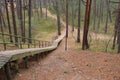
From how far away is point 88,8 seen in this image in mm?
18609

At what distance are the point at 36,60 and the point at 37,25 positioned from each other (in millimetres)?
33540

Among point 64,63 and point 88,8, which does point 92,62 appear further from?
point 88,8

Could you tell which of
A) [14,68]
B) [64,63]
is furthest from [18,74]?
[64,63]

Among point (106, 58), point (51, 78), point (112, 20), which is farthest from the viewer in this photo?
point (112, 20)

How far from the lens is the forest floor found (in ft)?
36.8

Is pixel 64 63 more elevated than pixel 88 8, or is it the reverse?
pixel 88 8

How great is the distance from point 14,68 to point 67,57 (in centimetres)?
624

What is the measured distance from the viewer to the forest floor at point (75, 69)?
36.8 feet

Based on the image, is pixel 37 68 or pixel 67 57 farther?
pixel 67 57

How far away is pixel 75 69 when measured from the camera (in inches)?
510

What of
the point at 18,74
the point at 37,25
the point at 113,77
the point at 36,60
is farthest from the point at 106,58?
the point at 37,25

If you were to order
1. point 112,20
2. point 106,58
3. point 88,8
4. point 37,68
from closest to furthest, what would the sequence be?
1. point 37,68
2. point 106,58
3. point 88,8
4. point 112,20

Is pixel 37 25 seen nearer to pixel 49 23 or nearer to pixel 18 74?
pixel 49 23

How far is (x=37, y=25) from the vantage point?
154 feet
